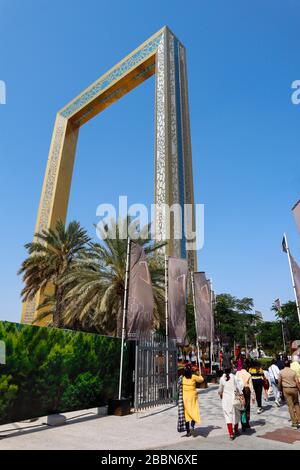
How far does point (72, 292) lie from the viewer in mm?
20531

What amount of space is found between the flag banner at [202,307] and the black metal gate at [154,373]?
167 inches

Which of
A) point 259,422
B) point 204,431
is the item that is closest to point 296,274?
point 259,422

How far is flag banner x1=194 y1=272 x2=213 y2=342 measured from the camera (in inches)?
674

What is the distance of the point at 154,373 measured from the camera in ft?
37.2

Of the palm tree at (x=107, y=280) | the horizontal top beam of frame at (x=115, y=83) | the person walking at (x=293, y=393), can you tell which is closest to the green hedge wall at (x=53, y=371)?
the person walking at (x=293, y=393)

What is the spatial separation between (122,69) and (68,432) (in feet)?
122

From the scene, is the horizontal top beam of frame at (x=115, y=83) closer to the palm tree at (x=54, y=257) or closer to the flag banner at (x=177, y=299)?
the palm tree at (x=54, y=257)

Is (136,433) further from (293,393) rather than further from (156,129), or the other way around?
(156,129)

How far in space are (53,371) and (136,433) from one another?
2627mm

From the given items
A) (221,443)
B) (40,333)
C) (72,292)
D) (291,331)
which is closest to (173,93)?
(72,292)

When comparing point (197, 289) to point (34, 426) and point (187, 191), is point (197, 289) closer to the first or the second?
point (34, 426)

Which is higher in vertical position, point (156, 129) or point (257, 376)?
point (156, 129)

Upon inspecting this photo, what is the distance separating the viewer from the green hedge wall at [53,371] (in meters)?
7.55

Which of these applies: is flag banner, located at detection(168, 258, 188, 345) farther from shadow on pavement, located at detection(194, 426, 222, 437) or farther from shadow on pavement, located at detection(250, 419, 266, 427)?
shadow on pavement, located at detection(194, 426, 222, 437)
